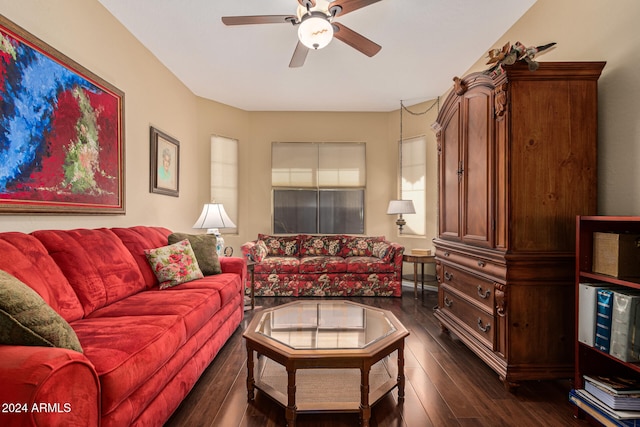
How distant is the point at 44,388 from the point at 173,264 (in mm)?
1855

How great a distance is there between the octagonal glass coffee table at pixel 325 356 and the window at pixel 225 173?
10.2 ft

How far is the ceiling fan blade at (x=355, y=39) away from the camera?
2.53 m

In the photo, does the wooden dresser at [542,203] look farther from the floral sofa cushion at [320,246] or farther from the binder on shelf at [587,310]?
the floral sofa cushion at [320,246]

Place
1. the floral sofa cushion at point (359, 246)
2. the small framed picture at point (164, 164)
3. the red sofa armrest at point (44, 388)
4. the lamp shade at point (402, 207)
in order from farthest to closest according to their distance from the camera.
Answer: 1. the floral sofa cushion at point (359, 246)
2. the lamp shade at point (402, 207)
3. the small framed picture at point (164, 164)
4. the red sofa armrest at point (44, 388)

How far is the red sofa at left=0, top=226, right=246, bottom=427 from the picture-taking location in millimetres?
935

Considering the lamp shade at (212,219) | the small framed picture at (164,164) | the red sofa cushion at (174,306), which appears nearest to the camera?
the red sofa cushion at (174,306)

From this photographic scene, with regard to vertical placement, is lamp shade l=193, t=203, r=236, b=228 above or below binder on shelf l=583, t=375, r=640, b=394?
above

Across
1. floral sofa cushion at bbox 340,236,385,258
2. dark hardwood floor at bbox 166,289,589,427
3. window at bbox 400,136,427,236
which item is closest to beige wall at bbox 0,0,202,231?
dark hardwood floor at bbox 166,289,589,427

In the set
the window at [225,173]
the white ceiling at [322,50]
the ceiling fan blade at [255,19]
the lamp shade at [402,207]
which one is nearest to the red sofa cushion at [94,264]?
the ceiling fan blade at [255,19]

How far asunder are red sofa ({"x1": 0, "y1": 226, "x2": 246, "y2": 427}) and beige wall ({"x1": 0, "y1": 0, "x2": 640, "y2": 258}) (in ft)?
1.27

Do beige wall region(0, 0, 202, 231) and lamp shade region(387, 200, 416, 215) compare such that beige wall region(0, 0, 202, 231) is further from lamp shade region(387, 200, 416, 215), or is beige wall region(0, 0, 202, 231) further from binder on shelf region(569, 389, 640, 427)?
binder on shelf region(569, 389, 640, 427)

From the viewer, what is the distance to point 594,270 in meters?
1.82

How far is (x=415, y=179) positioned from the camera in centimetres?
514

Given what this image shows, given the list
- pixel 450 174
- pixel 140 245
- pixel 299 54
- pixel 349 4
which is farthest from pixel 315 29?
pixel 140 245
